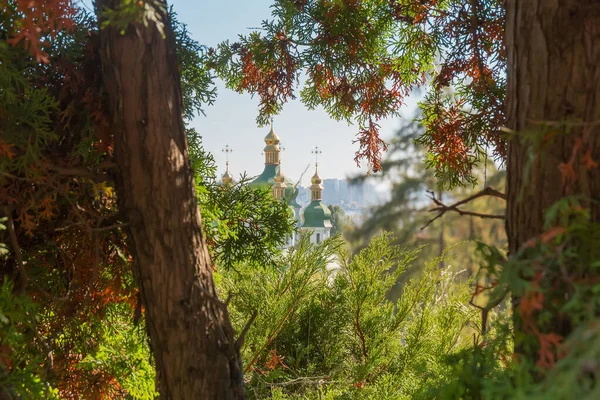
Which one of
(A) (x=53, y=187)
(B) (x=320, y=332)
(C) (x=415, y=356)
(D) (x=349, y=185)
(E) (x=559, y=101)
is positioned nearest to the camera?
(E) (x=559, y=101)

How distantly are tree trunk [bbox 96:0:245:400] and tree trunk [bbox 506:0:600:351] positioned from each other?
0.44m

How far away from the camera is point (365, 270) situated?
182cm

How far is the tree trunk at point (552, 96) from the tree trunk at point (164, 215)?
44 cm

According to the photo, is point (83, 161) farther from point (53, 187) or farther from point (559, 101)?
point (559, 101)

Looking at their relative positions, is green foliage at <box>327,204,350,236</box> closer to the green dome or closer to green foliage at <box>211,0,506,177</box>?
the green dome

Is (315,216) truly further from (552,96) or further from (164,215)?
(552,96)

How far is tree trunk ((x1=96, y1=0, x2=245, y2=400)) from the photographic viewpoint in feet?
2.72

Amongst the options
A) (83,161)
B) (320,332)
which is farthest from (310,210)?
(83,161)

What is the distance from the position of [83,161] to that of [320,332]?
127 centimetres

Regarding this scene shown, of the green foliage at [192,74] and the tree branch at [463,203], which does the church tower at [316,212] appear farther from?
the tree branch at [463,203]

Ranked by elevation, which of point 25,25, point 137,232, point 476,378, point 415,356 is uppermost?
point 25,25

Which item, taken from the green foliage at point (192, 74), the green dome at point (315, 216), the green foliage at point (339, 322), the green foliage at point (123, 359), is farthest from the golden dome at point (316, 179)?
the green foliage at point (123, 359)

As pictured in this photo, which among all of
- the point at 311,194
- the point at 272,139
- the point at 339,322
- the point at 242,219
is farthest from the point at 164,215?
the point at 311,194

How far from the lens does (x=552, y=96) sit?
62 centimetres
